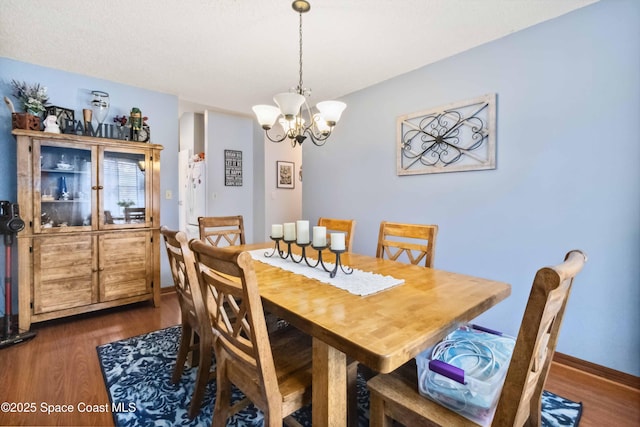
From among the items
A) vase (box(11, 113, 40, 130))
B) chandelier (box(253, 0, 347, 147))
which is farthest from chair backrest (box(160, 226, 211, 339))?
vase (box(11, 113, 40, 130))

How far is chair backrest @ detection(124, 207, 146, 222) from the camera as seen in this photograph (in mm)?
2927

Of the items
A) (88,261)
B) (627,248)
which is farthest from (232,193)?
(627,248)

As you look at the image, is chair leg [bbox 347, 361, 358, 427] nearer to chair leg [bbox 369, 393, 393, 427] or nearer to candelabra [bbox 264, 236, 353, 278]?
chair leg [bbox 369, 393, 393, 427]

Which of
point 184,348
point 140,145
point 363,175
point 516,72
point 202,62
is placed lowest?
point 184,348

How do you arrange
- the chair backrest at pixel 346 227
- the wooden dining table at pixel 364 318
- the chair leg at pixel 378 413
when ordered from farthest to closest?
the chair backrest at pixel 346 227
the chair leg at pixel 378 413
the wooden dining table at pixel 364 318

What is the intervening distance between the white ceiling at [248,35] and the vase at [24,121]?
0.54 m

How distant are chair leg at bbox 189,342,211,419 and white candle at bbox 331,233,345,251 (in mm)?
775

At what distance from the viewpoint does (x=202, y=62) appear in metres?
2.66

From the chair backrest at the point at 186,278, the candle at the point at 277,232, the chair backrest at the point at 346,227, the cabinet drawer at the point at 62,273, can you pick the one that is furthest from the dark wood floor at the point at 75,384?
the chair backrest at the point at 346,227

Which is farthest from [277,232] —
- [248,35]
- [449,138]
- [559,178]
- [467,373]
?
[559,178]

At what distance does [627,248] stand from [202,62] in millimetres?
3390

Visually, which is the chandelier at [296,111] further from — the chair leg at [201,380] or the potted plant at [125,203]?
the potted plant at [125,203]

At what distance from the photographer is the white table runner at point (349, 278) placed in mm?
1277

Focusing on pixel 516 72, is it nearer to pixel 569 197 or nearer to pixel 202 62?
pixel 569 197
